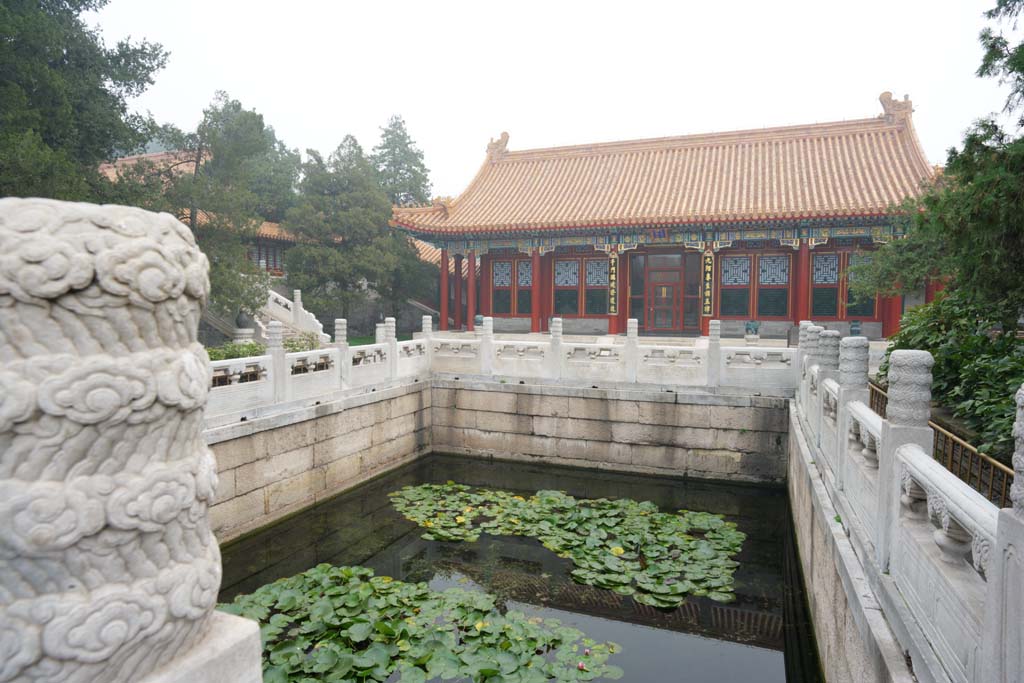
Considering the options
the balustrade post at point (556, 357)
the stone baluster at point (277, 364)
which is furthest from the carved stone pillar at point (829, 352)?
the stone baluster at point (277, 364)

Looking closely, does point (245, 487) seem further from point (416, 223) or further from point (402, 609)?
point (416, 223)

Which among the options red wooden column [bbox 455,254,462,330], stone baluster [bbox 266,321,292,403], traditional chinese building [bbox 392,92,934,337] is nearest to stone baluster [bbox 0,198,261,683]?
stone baluster [bbox 266,321,292,403]

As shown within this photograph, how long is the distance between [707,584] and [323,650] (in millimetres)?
3358

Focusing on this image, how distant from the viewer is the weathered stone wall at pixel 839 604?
254 cm

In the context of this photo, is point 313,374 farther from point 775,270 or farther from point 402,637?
point 775,270

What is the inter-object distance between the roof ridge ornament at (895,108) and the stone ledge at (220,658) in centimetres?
1878

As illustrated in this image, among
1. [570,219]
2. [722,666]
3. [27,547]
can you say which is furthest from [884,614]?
[570,219]

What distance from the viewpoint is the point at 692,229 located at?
48.3 feet

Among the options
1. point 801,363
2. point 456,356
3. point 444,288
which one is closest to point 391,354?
point 456,356

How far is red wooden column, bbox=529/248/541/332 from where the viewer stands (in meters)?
16.5

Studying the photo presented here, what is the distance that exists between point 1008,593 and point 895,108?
18066 millimetres

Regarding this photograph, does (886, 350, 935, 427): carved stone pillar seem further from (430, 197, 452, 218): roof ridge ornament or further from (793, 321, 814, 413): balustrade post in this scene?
(430, 197, 452, 218): roof ridge ornament

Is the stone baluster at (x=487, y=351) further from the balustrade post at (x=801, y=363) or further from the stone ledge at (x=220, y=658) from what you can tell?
the stone ledge at (x=220, y=658)

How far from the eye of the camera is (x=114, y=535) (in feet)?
6.09
